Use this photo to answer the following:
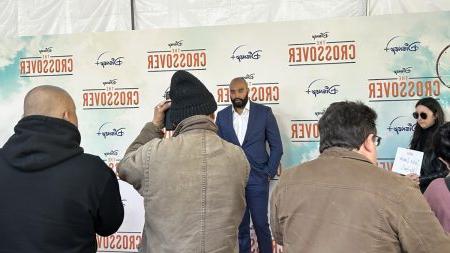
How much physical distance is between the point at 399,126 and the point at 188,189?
3157 mm

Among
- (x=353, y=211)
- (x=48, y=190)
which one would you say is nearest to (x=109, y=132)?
(x=48, y=190)

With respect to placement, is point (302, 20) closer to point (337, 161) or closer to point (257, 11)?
point (257, 11)

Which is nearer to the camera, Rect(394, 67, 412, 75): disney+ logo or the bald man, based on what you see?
the bald man

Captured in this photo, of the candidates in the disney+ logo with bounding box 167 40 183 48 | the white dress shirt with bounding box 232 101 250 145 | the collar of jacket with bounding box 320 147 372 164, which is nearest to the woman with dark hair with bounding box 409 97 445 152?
the white dress shirt with bounding box 232 101 250 145

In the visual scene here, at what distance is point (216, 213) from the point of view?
187 cm

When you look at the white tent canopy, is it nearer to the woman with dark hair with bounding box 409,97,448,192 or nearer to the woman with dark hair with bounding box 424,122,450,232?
the woman with dark hair with bounding box 409,97,448,192

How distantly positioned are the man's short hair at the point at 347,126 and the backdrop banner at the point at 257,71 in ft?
10.1

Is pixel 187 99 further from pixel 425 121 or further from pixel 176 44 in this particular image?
pixel 176 44

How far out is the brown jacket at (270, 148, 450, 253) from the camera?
1397 millimetres

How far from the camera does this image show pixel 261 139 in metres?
4.55

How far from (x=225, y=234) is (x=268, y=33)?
316 cm

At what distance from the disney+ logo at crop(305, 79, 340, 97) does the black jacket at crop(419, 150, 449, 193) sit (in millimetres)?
1184

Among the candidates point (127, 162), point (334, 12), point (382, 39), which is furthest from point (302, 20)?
point (127, 162)

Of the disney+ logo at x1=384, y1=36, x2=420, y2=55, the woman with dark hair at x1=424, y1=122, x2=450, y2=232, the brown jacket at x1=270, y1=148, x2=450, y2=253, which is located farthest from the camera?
the disney+ logo at x1=384, y1=36, x2=420, y2=55
